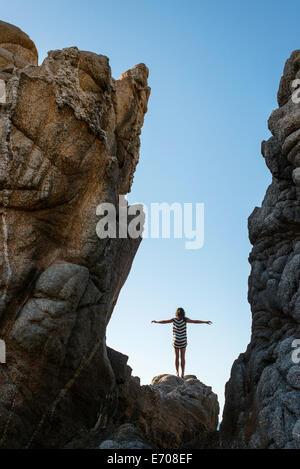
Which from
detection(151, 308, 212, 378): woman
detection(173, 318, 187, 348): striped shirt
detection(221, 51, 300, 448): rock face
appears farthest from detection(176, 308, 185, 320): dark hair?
detection(221, 51, 300, 448): rock face

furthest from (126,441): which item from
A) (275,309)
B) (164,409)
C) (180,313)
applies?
(180,313)

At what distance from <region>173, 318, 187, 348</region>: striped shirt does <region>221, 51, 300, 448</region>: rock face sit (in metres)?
4.76

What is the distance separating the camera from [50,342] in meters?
16.1

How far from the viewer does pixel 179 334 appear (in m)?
24.5

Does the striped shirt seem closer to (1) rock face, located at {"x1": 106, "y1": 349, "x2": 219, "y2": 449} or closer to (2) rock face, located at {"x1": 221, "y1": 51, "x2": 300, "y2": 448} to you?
(1) rock face, located at {"x1": 106, "y1": 349, "x2": 219, "y2": 449}

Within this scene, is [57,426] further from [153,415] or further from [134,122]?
[134,122]

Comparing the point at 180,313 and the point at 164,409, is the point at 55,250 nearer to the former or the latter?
the point at 180,313

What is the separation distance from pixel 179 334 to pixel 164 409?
4415 mm

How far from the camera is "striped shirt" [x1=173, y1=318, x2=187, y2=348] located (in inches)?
958

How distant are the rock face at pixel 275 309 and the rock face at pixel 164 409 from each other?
4588 millimetres

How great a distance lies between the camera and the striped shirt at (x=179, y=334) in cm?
2433

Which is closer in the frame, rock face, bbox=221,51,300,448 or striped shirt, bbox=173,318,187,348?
rock face, bbox=221,51,300,448
